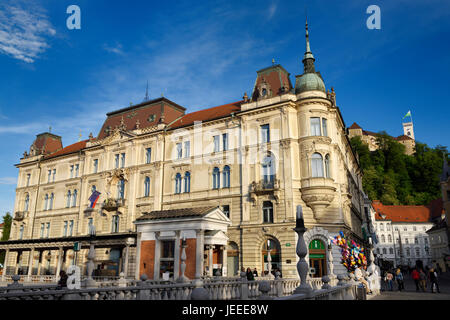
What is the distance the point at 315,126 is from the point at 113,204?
24098 mm

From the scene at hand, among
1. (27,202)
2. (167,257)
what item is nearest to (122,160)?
(167,257)

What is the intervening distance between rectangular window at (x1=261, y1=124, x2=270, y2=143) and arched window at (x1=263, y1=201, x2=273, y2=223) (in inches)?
233

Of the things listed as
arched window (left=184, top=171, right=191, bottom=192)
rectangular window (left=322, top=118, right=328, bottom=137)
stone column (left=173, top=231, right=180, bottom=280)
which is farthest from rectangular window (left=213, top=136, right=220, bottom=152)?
stone column (left=173, top=231, right=180, bottom=280)

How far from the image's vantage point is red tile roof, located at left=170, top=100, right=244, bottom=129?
38.5m

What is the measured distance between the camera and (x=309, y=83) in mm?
33500

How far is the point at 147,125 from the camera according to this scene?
43.6 meters

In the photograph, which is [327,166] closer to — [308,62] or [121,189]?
[308,62]

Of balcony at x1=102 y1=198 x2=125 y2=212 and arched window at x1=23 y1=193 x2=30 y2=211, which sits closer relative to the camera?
balcony at x1=102 y1=198 x2=125 y2=212

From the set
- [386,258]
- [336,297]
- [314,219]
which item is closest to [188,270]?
[314,219]

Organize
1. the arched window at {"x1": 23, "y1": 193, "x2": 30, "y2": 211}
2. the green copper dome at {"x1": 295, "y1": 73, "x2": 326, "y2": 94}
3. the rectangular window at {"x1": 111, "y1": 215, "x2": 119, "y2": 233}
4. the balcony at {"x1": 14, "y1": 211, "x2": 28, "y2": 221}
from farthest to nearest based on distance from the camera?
the arched window at {"x1": 23, "y1": 193, "x2": 30, "y2": 211} → the balcony at {"x1": 14, "y1": 211, "x2": 28, "y2": 221} → the rectangular window at {"x1": 111, "y1": 215, "x2": 119, "y2": 233} → the green copper dome at {"x1": 295, "y1": 73, "x2": 326, "y2": 94}

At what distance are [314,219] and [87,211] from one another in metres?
27.8

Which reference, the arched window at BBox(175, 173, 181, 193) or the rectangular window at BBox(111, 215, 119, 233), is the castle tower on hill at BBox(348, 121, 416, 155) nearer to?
the arched window at BBox(175, 173, 181, 193)

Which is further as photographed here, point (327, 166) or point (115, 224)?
point (115, 224)
